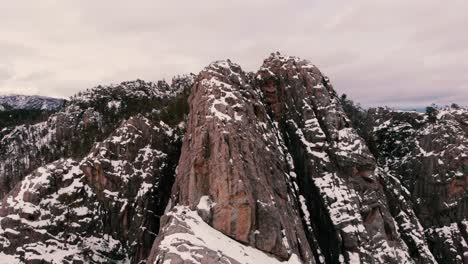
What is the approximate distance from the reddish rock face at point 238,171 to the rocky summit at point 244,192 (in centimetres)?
19

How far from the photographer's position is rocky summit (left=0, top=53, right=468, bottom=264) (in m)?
59.7

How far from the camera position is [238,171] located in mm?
63281

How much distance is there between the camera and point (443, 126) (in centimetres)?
10544

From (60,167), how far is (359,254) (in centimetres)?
5256

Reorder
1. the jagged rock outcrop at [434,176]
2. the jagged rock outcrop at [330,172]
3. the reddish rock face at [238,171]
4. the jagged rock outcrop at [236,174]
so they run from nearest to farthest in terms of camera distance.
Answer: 1. the jagged rock outcrop at [236,174]
2. the reddish rock face at [238,171]
3. the jagged rock outcrop at [330,172]
4. the jagged rock outcrop at [434,176]

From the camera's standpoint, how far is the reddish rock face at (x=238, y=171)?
58844mm

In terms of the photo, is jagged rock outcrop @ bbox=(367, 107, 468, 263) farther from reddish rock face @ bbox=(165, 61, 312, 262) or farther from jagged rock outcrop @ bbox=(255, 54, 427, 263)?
reddish rock face @ bbox=(165, 61, 312, 262)

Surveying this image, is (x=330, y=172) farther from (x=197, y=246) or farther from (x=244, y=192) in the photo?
(x=197, y=246)

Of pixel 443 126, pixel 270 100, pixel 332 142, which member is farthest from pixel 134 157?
pixel 443 126

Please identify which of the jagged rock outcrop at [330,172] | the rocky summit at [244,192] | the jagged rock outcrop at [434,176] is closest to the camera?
the rocky summit at [244,192]

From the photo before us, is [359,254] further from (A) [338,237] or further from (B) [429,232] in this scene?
(B) [429,232]

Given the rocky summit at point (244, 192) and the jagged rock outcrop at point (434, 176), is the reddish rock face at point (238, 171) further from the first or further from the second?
the jagged rock outcrop at point (434, 176)

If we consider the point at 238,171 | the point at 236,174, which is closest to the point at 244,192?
the point at 236,174

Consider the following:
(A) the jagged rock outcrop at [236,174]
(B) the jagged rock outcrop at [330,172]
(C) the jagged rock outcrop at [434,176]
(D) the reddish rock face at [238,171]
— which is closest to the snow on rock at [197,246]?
(A) the jagged rock outcrop at [236,174]
